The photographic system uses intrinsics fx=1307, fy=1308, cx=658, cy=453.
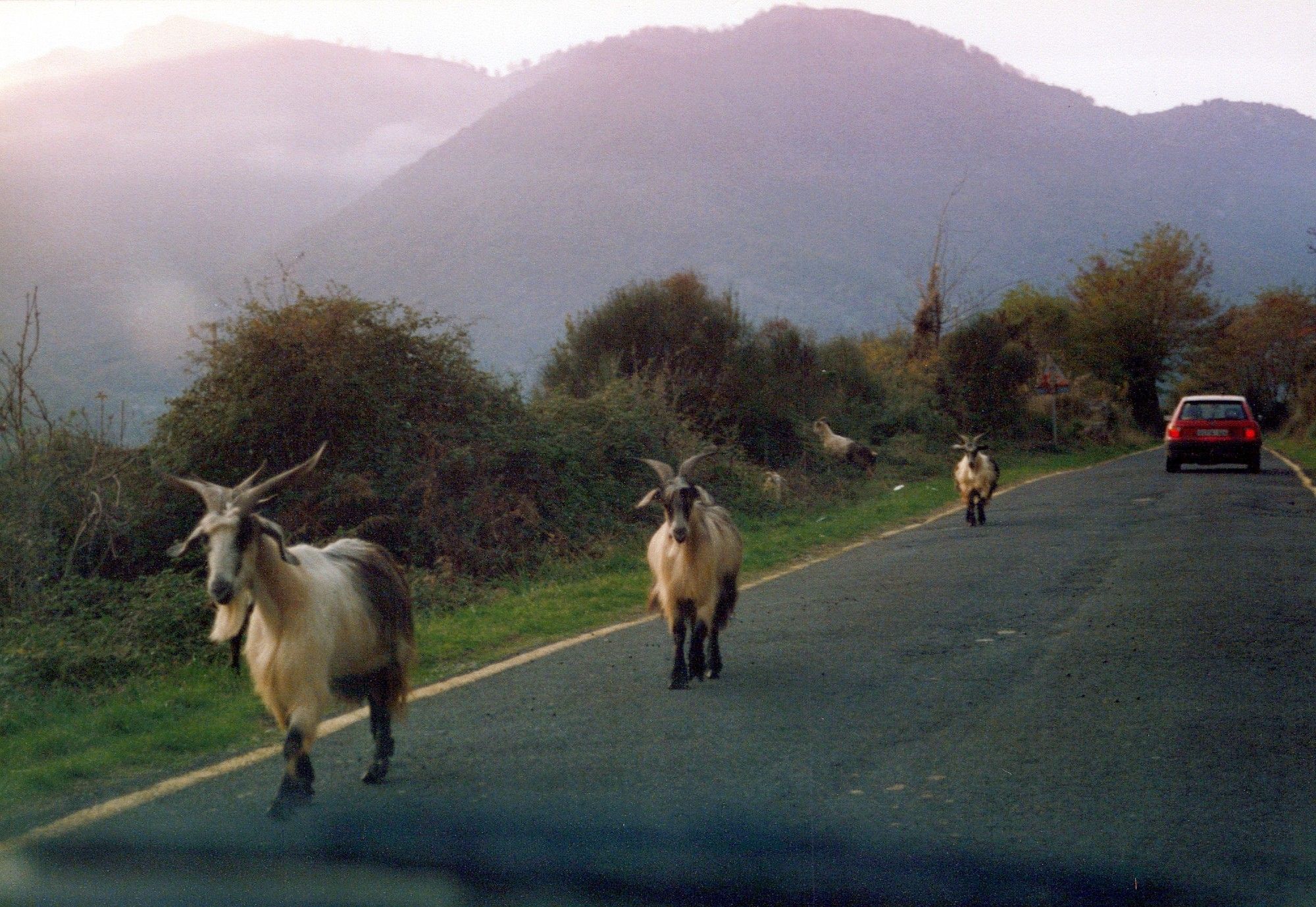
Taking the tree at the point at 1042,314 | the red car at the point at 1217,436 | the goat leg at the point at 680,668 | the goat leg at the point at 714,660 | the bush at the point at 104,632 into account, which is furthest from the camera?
the tree at the point at 1042,314

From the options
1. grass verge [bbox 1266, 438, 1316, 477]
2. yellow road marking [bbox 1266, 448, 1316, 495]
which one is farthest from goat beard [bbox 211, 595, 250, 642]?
grass verge [bbox 1266, 438, 1316, 477]

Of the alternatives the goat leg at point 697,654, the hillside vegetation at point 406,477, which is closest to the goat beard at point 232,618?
the hillside vegetation at point 406,477

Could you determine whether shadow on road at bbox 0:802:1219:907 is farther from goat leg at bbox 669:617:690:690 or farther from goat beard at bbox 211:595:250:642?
goat leg at bbox 669:617:690:690

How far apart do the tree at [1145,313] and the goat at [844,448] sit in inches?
1380

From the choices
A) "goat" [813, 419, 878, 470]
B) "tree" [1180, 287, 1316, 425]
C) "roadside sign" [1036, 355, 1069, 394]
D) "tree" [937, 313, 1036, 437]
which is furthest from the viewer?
"tree" [1180, 287, 1316, 425]

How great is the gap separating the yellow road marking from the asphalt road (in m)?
15.3

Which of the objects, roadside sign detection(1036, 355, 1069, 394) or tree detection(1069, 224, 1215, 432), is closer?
roadside sign detection(1036, 355, 1069, 394)

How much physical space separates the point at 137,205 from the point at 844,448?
10751 centimetres

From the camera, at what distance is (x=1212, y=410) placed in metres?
28.6

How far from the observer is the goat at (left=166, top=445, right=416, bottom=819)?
5465 millimetres

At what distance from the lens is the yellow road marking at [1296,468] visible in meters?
23.9

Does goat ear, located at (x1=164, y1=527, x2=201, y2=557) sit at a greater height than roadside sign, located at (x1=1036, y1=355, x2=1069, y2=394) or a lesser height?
greater

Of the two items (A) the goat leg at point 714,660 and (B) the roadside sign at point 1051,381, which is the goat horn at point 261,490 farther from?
(B) the roadside sign at point 1051,381

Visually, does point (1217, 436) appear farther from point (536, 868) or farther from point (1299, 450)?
point (536, 868)
